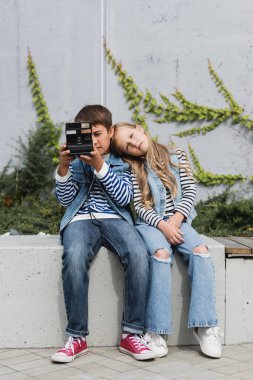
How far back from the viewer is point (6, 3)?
7453 mm

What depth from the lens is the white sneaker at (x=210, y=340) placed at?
3.94 meters

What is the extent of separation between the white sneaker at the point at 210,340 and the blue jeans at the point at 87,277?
1.10 feet

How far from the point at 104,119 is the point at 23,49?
345cm

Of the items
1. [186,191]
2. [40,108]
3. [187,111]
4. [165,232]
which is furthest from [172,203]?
[40,108]

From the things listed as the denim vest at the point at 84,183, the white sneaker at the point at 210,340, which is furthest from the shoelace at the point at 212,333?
the denim vest at the point at 84,183

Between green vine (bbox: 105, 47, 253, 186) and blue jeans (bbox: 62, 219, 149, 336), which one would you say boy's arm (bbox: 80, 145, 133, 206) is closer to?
blue jeans (bbox: 62, 219, 149, 336)

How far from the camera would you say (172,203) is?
170 inches

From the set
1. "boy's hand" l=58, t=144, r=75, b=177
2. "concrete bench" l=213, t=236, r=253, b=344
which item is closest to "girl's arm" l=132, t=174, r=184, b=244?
"concrete bench" l=213, t=236, r=253, b=344

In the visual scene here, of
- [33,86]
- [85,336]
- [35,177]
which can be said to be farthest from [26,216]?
[85,336]

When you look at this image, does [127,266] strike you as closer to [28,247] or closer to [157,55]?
[28,247]

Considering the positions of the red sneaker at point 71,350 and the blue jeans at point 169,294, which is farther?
the blue jeans at point 169,294

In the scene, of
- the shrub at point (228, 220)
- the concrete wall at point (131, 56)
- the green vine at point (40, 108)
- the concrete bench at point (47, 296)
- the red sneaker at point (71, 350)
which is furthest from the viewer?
→ the green vine at point (40, 108)

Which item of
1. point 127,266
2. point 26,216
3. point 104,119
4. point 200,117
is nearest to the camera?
point 127,266

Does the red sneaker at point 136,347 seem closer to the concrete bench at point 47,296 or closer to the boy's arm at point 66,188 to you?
the concrete bench at point 47,296
